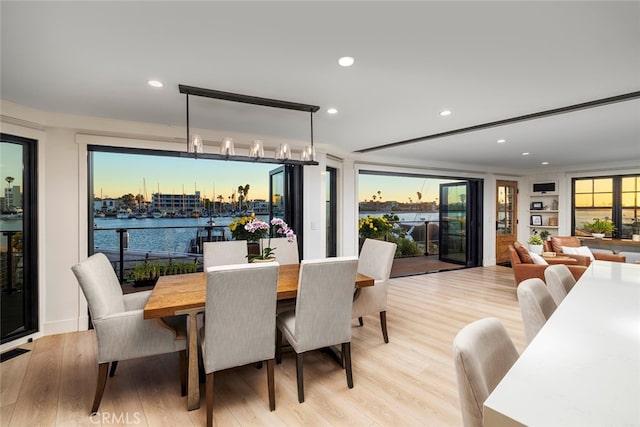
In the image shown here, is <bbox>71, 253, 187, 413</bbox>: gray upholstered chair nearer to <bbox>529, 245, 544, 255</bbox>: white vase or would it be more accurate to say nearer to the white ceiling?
the white ceiling

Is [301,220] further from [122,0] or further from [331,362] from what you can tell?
[122,0]

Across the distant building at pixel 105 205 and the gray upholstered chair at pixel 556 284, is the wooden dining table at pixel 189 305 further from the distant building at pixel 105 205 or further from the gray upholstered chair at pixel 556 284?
the distant building at pixel 105 205

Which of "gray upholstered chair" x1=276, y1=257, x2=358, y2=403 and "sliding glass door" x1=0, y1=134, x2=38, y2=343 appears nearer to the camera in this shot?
"gray upholstered chair" x1=276, y1=257, x2=358, y2=403

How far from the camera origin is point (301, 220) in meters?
4.55

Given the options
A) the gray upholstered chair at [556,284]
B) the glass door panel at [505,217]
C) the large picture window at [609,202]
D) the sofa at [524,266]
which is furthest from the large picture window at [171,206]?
the large picture window at [609,202]

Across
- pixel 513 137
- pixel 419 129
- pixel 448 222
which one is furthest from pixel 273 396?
pixel 448 222

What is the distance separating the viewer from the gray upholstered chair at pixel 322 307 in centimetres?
213

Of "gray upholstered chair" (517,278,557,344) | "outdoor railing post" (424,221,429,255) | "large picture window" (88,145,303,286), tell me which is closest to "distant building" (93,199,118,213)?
"large picture window" (88,145,303,286)

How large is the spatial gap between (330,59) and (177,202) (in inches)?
134

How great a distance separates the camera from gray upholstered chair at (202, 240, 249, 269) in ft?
10.5

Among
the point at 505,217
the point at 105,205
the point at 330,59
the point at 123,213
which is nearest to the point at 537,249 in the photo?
the point at 505,217

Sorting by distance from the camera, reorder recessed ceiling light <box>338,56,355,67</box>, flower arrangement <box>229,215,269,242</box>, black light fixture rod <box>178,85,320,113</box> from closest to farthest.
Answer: recessed ceiling light <box>338,56,355,67</box>
black light fixture rod <box>178,85,320,113</box>
flower arrangement <box>229,215,269,242</box>

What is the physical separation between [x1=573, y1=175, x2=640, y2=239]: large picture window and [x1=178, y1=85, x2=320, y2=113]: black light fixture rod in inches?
293

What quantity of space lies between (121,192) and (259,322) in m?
3.25
